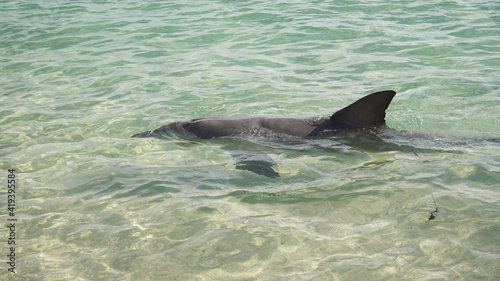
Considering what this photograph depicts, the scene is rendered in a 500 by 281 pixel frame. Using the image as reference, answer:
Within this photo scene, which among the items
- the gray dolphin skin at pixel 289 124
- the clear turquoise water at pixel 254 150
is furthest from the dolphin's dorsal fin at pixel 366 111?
the clear turquoise water at pixel 254 150

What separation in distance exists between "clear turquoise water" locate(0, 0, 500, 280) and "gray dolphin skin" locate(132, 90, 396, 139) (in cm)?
23

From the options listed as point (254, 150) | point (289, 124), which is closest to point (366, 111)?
point (289, 124)

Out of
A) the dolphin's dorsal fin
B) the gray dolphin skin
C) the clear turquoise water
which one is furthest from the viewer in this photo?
the gray dolphin skin

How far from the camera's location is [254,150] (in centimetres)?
622

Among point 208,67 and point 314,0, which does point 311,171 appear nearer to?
point 208,67

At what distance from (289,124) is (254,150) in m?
0.65

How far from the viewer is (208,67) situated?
10.2 meters

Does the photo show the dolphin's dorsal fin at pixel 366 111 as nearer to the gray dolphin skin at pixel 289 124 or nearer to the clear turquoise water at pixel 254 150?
the gray dolphin skin at pixel 289 124

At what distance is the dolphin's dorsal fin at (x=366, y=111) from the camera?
19.0 feet

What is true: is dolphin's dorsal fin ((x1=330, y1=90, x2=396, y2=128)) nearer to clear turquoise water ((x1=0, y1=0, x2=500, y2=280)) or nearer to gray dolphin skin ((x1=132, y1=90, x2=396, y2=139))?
gray dolphin skin ((x1=132, y1=90, x2=396, y2=139))

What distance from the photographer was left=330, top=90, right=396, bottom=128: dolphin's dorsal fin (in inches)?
228

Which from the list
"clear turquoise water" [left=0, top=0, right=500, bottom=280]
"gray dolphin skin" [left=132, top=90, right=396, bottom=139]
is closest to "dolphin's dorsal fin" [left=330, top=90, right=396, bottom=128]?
"gray dolphin skin" [left=132, top=90, right=396, bottom=139]

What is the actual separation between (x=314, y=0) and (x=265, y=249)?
1369cm

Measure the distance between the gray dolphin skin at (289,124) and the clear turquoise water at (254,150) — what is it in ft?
0.77
